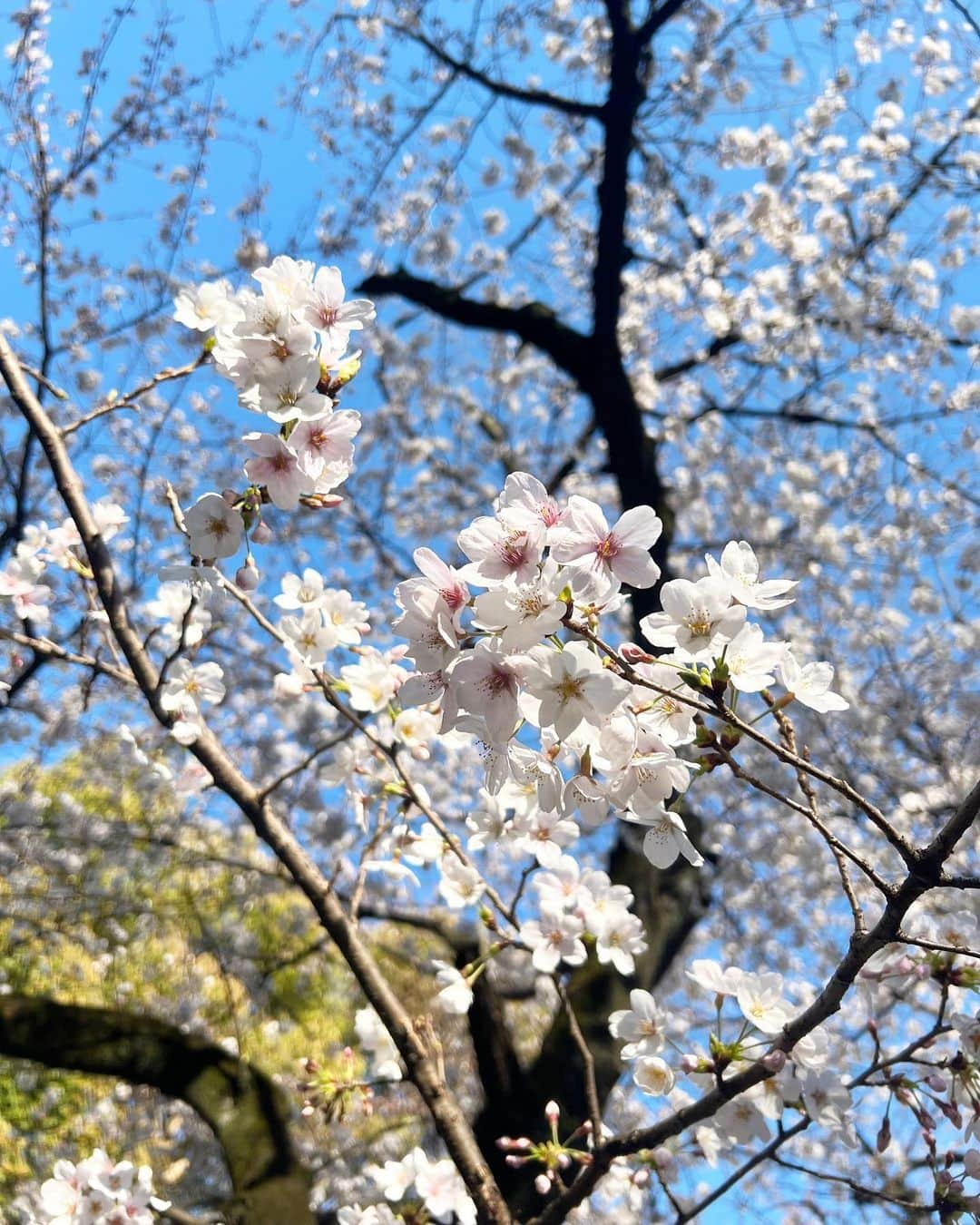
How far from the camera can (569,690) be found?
3.11 ft

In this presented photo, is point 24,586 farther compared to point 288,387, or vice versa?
point 24,586

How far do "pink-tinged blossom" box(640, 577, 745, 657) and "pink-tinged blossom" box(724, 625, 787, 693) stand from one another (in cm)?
4

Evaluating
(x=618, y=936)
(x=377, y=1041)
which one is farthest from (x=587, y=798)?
(x=377, y=1041)

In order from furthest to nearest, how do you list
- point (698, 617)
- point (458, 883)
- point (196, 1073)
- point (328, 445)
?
point (196, 1073) < point (458, 883) < point (328, 445) < point (698, 617)

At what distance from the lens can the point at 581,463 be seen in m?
6.95

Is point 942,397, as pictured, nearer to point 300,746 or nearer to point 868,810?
point 300,746

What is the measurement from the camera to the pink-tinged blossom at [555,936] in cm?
180

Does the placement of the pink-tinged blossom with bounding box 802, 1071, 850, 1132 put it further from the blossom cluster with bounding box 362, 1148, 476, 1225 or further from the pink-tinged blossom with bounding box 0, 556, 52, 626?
the pink-tinged blossom with bounding box 0, 556, 52, 626

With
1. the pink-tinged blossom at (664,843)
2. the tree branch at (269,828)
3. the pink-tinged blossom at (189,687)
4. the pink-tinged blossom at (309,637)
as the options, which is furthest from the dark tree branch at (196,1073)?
the pink-tinged blossom at (664,843)

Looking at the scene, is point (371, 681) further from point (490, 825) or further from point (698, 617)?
point (698, 617)

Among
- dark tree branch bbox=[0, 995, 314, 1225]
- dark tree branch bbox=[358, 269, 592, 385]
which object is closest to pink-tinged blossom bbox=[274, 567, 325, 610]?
dark tree branch bbox=[0, 995, 314, 1225]

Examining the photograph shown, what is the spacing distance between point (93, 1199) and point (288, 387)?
2.08 m

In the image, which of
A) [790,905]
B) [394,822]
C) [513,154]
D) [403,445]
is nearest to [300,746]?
[403,445]

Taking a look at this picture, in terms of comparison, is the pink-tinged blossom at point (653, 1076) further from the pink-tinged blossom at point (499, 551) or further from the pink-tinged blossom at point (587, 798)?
the pink-tinged blossom at point (499, 551)
